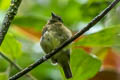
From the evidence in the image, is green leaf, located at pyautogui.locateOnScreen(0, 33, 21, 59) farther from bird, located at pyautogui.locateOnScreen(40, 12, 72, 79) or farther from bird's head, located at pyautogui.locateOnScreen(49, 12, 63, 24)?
bird's head, located at pyautogui.locateOnScreen(49, 12, 63, 24)

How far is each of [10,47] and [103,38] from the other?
0.61m

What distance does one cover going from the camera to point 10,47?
2.17 m

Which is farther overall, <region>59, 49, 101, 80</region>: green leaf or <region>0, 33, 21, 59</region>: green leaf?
<region>0, 33, 21, 59</region>: green leaf

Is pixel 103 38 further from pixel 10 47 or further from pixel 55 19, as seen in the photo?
pixel 55 19

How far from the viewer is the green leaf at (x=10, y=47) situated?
215cm

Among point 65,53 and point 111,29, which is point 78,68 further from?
point 65,53

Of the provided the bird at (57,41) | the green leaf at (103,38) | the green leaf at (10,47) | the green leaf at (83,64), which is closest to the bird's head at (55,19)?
the bird at (57,41)

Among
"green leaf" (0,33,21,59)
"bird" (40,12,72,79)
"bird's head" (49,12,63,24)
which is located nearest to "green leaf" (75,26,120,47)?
"green leaf" (0,33,21,59)

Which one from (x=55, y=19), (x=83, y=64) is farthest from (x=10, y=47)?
(x=55, y=19)

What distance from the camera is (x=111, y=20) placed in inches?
104

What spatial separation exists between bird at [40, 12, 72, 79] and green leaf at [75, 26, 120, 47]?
0.74m

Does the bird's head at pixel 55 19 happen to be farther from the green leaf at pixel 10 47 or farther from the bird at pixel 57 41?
the green leaf at pixel 10 47

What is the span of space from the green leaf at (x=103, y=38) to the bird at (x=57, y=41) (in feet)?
2.43

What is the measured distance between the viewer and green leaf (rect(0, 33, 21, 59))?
2.15 meters
